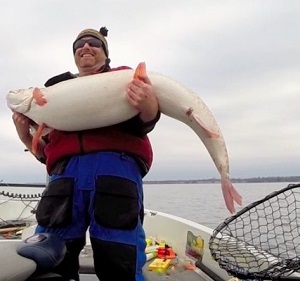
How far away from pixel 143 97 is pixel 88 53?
1.66 ft

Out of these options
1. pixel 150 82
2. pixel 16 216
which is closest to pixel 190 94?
pixel 150 82

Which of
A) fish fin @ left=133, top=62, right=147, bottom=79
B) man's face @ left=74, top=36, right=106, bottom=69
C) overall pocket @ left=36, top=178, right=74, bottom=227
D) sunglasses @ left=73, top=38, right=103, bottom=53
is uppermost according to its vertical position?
sunglasses @ left=73, top=38, right=103, bottom=53

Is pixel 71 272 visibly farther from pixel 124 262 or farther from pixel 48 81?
pixel 48 81

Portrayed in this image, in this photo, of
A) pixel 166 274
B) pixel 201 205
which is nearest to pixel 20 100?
pixel 166 274

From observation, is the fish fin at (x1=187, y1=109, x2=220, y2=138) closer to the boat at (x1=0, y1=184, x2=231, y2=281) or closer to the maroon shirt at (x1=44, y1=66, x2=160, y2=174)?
the maroon shirt at (x1=44, y1=66, x2=160, y2=174)

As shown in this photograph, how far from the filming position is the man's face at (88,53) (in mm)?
2398

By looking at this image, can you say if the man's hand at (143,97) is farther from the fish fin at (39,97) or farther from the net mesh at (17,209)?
the net mesh at (17,209)

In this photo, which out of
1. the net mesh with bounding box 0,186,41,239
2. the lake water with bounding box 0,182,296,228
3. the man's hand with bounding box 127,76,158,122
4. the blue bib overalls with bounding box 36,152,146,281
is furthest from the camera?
the lake water with bounding box 0,182,296,228

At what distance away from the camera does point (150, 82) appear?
89.1 inches

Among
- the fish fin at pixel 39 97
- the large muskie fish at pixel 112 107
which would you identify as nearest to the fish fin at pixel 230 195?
the large muskie fish at pixel 112 107

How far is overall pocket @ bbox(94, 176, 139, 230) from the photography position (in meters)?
2.03

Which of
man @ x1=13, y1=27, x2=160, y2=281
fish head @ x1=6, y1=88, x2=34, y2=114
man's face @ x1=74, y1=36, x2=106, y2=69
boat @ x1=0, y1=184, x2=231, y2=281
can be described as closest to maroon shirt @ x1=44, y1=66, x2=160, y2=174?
man @ x1=13, y1=27, x2=160, y2=281

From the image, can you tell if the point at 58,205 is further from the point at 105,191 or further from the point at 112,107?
the point at 112,107

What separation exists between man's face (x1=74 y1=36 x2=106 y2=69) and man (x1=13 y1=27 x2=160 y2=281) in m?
0.37
